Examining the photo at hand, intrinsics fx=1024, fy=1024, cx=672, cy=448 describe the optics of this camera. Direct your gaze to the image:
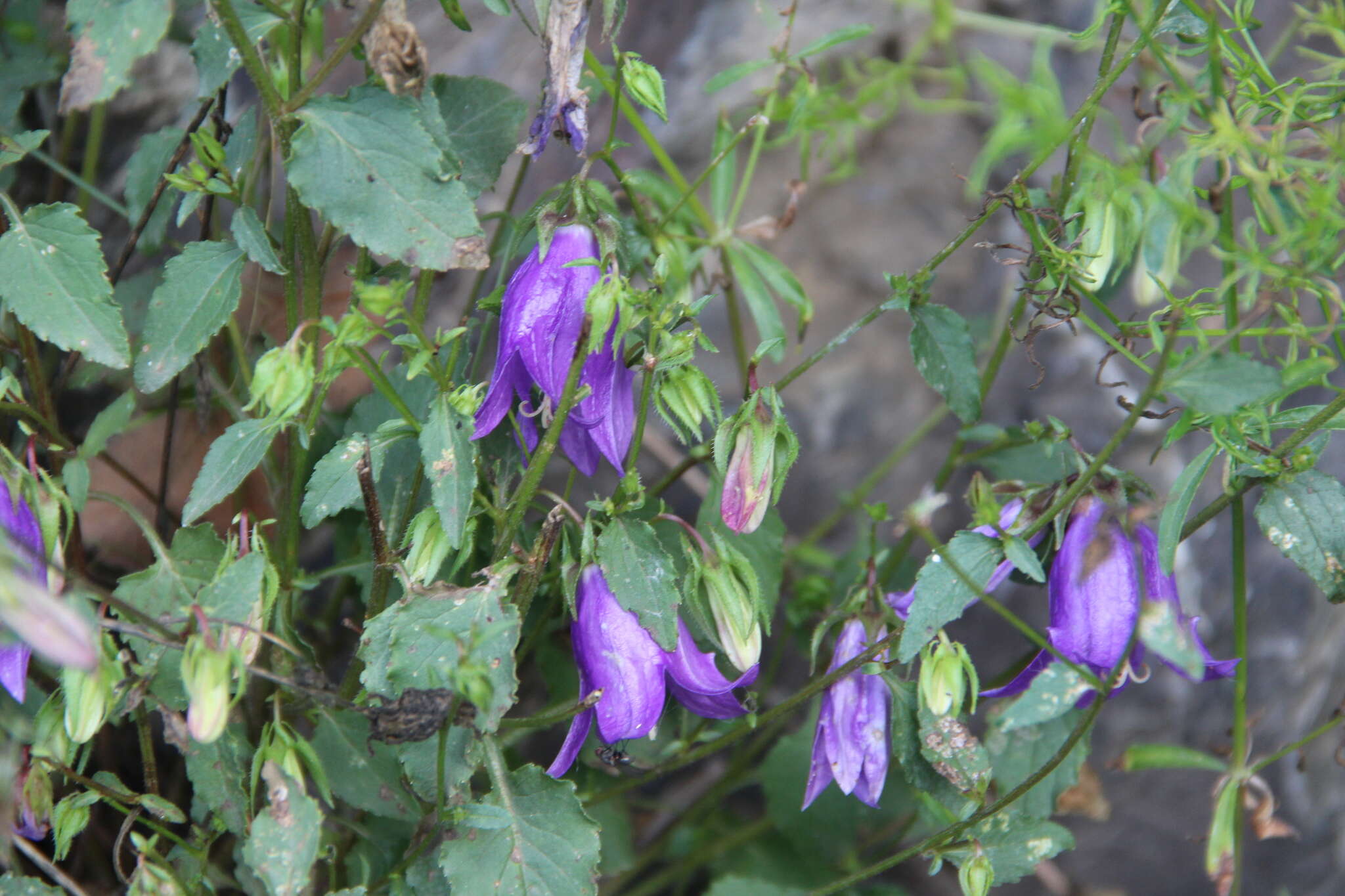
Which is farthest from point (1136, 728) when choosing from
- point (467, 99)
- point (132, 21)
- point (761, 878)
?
point (132, 21)

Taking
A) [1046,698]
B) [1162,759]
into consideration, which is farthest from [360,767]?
[1162,759]

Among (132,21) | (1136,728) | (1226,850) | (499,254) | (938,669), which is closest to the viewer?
A: (132,21)

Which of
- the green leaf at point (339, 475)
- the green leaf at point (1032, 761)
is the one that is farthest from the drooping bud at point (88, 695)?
the green leaf at point (1032, 761)

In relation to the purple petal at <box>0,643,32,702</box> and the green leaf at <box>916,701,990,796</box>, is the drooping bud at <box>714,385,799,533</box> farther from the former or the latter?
the purple petal at <box>0,643,32,702</box>

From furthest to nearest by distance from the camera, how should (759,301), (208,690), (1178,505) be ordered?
(759,301) < (1178,505) < (208,690)

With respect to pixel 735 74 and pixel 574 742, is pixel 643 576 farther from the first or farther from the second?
pixel 735 74

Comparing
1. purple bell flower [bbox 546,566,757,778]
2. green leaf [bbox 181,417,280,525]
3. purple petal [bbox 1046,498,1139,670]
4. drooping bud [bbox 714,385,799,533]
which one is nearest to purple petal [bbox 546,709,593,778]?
purple bell flower [bbox 546,566,757,778]

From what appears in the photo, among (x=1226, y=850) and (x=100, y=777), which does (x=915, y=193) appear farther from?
(x=100, y=777)
